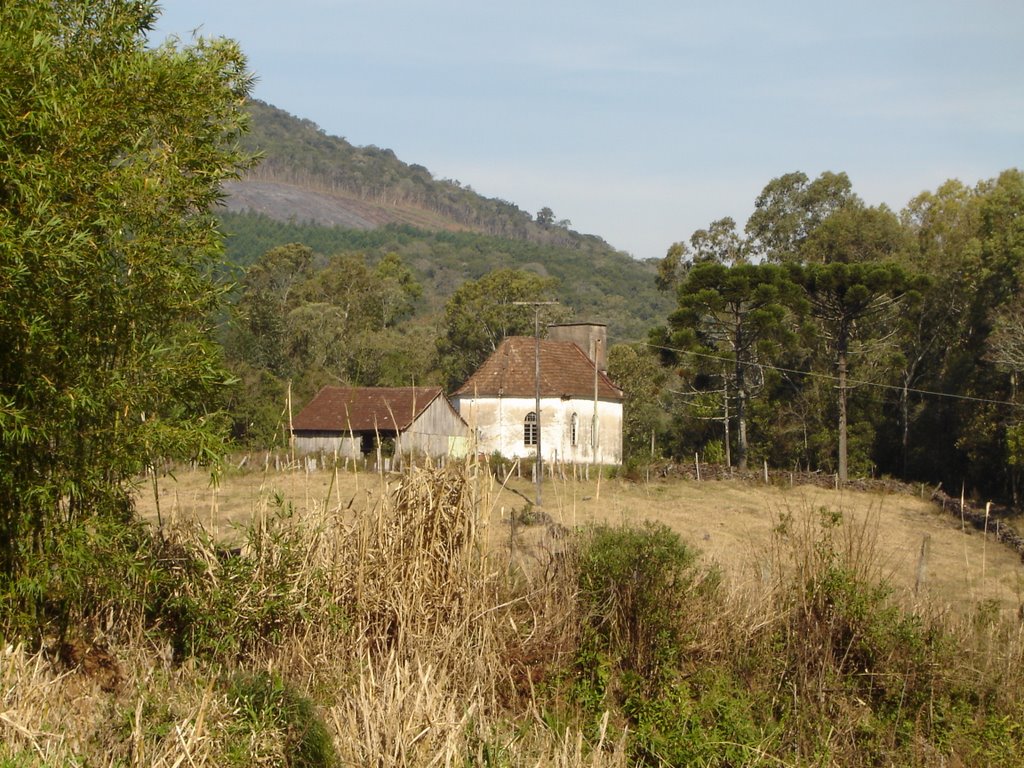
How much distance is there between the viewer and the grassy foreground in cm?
697

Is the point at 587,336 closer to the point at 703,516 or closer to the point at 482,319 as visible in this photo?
the point at 482,319

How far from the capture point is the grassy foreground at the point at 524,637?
6973 mm

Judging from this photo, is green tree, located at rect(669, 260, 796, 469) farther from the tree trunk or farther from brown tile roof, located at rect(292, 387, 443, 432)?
brown tile roof, located at rect(292, 387, 443, 432)

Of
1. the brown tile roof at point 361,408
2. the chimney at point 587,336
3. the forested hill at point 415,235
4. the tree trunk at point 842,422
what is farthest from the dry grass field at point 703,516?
the forested hill at point 415,235

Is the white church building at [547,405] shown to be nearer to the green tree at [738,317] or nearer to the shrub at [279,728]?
the green tree at [738,317]

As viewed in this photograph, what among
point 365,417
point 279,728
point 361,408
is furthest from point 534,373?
point 279,728

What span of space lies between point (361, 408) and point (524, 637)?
2878cm

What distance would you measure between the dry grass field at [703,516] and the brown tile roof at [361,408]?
6.89 m

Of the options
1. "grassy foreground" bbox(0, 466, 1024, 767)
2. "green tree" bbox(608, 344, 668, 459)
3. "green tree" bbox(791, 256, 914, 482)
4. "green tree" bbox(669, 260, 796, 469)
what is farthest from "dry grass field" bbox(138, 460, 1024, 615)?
"green tree" bbox(608, 344, 668, 459)

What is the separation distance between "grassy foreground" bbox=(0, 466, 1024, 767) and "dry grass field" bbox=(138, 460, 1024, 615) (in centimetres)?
18

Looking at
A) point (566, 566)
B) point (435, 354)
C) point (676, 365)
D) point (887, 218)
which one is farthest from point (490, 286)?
point (566, 566)

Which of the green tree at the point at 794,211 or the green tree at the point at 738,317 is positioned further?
the green tree at the point at 794,211

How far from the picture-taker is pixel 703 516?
2469cm

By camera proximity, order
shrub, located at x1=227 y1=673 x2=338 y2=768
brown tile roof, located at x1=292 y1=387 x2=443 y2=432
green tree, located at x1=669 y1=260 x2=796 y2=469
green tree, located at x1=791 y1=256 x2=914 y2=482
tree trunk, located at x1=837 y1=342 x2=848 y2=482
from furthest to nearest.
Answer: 1. green tree, located at x1=669 y1=260 x2=796 y2=469
2. green tree, located at x1=791 y1=256 x2=914 y2=482
3. tree trunk, located at x1=837 y1=342 x2=848 y2=482
4. brown tile roof, located at x1=292 y1=387 x2=443 y2=432
5. shrub, located at x1=227 y1=673 x2=338 y2=768
